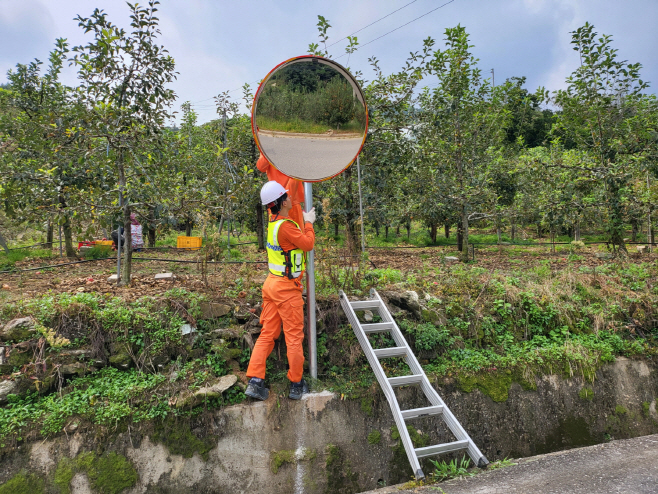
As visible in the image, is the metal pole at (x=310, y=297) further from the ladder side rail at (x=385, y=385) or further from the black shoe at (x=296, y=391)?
the ladder side rail at (x=385, y=385)

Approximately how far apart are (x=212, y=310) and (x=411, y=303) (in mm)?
2893

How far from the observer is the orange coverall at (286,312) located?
172 inches

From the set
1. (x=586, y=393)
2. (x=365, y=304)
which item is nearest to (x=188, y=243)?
(x=365, y=304)

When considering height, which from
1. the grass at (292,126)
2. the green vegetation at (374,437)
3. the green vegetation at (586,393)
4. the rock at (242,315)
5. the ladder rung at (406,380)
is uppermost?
the grass at (292,126)

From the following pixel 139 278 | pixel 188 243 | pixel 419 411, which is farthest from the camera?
pixel 188 243

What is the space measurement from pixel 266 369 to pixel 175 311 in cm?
144

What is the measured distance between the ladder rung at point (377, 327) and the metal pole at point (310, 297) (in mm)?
709

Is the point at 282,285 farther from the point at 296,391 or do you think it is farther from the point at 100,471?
the point at 100,471

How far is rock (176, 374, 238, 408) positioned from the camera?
14.9 ft

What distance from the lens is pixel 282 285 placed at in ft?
14.7

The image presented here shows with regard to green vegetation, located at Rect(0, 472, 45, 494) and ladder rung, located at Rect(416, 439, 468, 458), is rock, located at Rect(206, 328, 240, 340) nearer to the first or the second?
green vegetation, located at Rect(0, 472, 45, 494)

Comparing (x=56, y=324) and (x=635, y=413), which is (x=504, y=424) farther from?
(x=56, y=324)

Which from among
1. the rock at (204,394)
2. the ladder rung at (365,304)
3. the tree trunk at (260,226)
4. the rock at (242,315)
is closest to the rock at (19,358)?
the rock at (204,394)

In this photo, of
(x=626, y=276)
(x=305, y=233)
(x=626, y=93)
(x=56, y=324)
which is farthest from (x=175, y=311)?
(x=626, y=93)
